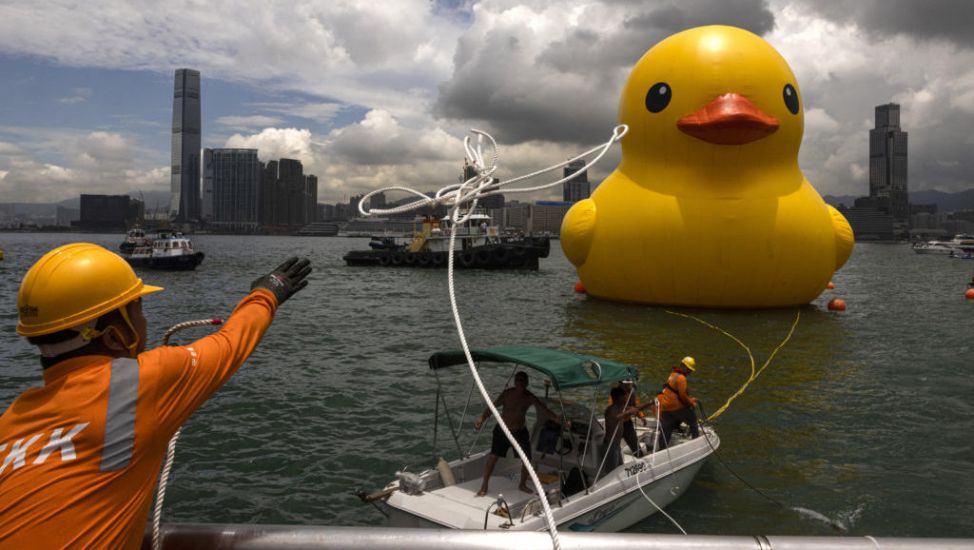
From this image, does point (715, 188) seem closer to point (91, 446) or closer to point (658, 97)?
point (658, 97)

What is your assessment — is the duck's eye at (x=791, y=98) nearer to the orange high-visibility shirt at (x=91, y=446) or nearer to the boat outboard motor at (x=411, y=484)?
the boat outboard motor at (x=411, y=484)

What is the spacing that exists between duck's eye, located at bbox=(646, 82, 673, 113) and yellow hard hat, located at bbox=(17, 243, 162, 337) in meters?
17.6

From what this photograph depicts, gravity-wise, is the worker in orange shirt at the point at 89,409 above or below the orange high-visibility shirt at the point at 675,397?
above

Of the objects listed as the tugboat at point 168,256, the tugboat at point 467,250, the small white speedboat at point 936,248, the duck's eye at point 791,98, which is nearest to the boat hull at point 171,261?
the tugboat at point 168,256

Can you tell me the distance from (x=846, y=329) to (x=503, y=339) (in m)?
9.75

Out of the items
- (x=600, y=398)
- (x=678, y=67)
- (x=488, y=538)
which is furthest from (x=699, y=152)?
(x=488, y=538)

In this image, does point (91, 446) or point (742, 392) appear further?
point (742, 392)

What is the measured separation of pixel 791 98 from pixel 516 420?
49.7 ft

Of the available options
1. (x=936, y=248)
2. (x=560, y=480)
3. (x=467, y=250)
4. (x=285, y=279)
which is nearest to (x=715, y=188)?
(x=560, y=480)

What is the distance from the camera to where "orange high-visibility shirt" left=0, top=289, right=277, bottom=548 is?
5.87 ft

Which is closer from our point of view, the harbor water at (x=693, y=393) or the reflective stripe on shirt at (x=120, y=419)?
the reflective stripe on shirt at (x=120, y=419)

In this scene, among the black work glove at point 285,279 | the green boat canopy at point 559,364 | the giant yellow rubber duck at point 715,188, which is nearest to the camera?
the black work glove at point 285,279

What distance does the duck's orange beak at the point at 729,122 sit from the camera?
54.2 feet

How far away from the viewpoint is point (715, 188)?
18.0 m
